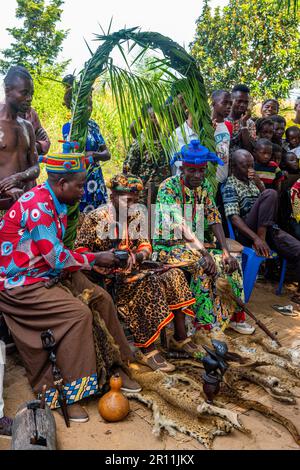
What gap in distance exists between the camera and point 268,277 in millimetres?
5785

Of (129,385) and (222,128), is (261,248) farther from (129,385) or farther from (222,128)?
(129,385)

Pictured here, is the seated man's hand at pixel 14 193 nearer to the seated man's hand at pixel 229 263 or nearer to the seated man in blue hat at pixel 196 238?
the seated man in blue hat at pixel 196 238

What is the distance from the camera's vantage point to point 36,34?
75.9 feet

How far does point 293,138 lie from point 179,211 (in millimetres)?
3010

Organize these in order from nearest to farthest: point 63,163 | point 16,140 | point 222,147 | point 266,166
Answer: point 63,163
point 16,140
point 222,147
point 266,166

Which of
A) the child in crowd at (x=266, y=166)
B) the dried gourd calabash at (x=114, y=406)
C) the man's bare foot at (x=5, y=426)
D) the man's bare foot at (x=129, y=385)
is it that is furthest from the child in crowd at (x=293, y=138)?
the man's bare foot at (x=5, y=426)

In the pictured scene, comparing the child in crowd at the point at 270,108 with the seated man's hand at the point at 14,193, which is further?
the child in crowd at the point at 270,108

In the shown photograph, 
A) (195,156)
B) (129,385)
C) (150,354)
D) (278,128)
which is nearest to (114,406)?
(129,385)

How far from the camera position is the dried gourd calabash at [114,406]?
8.61 feet

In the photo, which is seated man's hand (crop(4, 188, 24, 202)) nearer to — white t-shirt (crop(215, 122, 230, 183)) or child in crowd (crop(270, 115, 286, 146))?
white t-shirt (crop(215, 122, 230, 183))

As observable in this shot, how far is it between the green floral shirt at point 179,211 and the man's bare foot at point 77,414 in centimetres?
165
